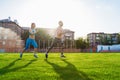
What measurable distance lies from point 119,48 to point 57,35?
7677 centimetres

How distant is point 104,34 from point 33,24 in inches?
6924

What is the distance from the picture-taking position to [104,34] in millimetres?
185875

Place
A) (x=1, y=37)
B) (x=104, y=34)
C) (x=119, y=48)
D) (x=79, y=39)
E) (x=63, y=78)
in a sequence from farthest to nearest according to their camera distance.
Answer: (x=104, y=34) → (x=79, y=39) → (x=1, y=37) → (x=119, y=48) → (x=63, y=78)

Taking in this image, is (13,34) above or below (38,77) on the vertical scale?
above

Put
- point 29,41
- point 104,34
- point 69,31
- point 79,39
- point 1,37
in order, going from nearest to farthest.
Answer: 1. point 29,41
2. point 1,37
3. point 79,39
4. point 69,31
5. point 104,34

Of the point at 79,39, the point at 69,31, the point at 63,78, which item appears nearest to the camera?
the point at 63,78

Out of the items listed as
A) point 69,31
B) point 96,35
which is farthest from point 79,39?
point 96,35

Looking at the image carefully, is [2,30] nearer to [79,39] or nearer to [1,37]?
[1,37]

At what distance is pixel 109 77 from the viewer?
6.17 m

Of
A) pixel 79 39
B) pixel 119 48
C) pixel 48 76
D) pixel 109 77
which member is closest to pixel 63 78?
pixel 48 76

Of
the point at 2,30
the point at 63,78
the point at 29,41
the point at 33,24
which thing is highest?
the point at 2,30

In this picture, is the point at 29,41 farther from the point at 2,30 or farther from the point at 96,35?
the point at 96,35

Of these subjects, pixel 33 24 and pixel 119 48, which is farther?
pixel 119 48

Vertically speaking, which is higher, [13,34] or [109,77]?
[13,34]
